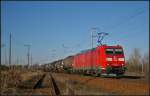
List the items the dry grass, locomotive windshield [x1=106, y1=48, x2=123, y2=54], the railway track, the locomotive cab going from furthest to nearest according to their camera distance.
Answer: locomotive windshield [x1=106, y1=48, x2=123, y2=54] < the locomotive cab < the dry grass < the railway track

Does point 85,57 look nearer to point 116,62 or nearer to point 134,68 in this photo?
point 116,62

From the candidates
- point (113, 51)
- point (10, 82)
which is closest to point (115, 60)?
point (113, 51)

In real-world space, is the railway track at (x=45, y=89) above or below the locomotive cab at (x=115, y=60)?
below

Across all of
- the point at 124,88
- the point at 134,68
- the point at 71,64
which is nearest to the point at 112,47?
the point at 124,88

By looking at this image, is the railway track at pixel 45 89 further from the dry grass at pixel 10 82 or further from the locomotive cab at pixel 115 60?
the locomotive cab at pixel 115 60

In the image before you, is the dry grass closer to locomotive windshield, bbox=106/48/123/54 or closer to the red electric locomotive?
the red electric locomotive

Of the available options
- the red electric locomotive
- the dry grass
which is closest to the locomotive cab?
the red electric locomotive

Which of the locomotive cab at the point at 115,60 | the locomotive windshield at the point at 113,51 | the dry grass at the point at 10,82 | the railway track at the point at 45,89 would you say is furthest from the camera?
the locomotive windshield at the point at 113,51

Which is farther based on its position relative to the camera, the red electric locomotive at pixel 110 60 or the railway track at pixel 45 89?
Result: the red electric locomotive at pixel 110 60

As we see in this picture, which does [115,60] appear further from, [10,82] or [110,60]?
[10,82]

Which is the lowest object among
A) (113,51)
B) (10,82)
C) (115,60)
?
(10,82)

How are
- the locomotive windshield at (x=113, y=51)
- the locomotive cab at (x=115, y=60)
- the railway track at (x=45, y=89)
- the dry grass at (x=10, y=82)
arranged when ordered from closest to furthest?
the railway track at (x=45, y=89)
the dry grass at (x=10, y=82)
the locomotive cab at (x=115, y=60)
the locomotive windshield at (x=113, y=51)

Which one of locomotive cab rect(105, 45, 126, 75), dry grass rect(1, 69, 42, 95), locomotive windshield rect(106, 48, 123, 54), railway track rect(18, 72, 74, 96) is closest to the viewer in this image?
railway track rect(18, 72, 74, 96)

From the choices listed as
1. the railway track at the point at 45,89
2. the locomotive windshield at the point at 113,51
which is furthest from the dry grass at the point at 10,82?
the locomotive windshield at the point at 113,51
